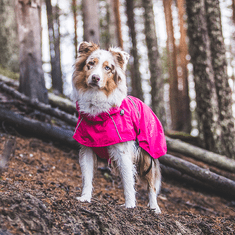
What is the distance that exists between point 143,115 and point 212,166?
3340 millimetres

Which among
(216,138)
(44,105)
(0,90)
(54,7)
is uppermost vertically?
(54,7)

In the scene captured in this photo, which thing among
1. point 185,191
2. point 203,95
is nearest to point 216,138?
point 203,95

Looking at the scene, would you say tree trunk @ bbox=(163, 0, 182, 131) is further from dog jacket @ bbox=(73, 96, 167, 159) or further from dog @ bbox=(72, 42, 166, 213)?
dog @ bbox=(72, 42, 166, 213)

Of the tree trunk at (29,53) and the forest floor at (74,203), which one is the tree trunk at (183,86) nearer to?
the forest floor at (74,203)

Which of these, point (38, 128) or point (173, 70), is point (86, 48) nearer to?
point (38, 128)

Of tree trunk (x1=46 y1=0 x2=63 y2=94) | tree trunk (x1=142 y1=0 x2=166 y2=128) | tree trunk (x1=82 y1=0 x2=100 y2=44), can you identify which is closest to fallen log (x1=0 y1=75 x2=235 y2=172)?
tree trunk (x1=82 y1=0 x2=100 y2=44)

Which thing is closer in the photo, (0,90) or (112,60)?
(112,60)

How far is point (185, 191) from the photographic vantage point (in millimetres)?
5734

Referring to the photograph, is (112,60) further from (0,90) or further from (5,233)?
(0,90)

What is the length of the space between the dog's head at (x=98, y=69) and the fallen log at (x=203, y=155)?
A: 336 cm


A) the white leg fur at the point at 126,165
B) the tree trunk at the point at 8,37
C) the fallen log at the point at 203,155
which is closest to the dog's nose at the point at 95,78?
the white leg fur at the point at 126,165

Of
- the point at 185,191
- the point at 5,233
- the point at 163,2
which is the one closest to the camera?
the point at 5,233

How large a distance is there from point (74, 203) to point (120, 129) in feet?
3.72

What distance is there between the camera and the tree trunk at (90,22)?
877 centimetres
